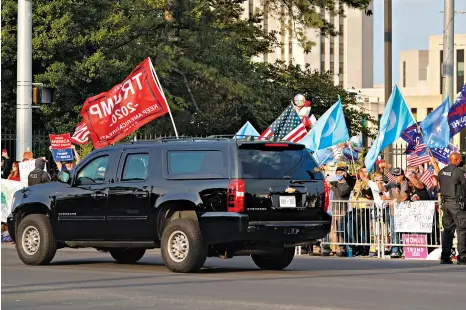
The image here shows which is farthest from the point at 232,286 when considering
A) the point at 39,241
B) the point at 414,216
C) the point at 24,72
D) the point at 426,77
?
the point at 426,77

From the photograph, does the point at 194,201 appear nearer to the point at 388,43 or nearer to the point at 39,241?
the point at 39,241

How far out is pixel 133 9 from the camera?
3975 centimetres

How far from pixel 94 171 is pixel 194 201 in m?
2.10

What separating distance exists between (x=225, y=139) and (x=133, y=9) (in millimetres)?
23480

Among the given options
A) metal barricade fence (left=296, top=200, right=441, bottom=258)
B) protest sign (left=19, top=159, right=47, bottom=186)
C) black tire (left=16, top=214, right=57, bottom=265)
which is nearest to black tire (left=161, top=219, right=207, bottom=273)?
black tire (left=16, top=214, right=57, bottom=265)

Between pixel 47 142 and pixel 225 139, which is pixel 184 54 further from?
pixel 225 139

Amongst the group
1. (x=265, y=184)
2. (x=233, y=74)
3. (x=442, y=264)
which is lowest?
(x=442, y=264)

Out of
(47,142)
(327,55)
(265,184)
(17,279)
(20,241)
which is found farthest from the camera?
(327,55)

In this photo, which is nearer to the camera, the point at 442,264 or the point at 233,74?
the point at 442,264

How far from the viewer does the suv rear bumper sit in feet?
53.7

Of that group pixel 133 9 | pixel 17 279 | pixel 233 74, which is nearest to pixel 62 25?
pixel 133 9

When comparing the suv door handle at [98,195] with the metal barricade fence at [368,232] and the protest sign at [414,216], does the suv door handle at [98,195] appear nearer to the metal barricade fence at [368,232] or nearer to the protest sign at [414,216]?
the metal barricade fence at [368,232]

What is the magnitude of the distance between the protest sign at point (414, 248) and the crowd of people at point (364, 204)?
0.72 feet

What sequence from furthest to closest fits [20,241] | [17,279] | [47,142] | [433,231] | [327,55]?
[327,55] < [47,142] < [433,231] < [20,241] < [17,279]
